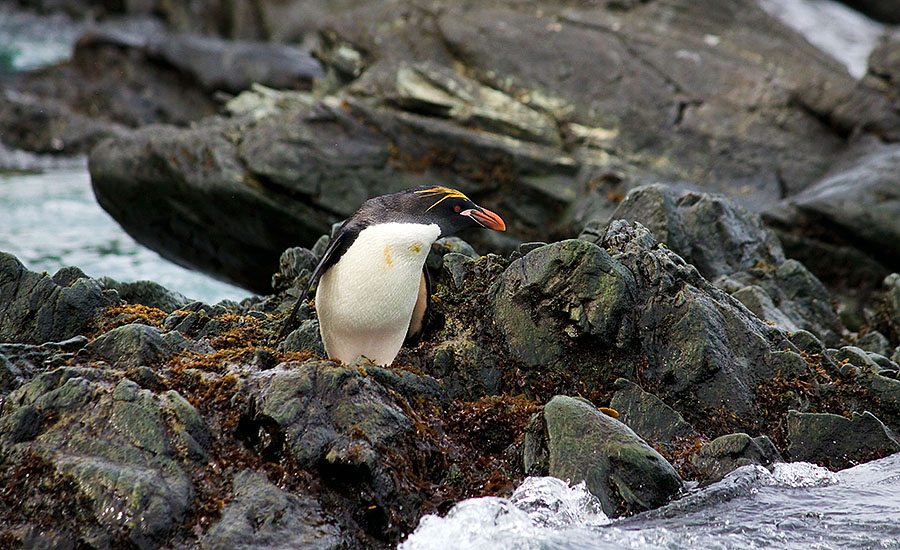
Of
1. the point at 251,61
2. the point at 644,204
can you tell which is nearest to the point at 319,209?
the point at 644,204

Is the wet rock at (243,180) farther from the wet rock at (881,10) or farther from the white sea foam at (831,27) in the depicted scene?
the wet rock at (881,10)

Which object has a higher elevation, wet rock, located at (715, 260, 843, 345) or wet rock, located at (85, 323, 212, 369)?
wet rock, located at (85, 323, 212, 369)

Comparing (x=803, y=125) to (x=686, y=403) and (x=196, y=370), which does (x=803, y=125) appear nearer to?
(x=686, y=403)

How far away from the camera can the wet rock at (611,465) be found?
4.22m

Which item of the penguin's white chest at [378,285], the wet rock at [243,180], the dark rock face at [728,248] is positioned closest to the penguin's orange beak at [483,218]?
the penguin's white chest at [378,285]

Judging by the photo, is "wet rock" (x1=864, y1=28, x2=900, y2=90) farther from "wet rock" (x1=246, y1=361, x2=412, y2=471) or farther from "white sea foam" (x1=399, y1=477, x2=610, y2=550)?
"wet rock" (x1=246, y1=361, x2=412, y2=471)

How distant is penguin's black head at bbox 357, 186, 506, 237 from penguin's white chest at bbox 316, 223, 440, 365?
0.07m

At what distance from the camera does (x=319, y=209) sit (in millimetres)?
10883

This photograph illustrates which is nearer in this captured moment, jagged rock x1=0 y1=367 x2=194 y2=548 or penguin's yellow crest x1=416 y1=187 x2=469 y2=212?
jagged rock x1=0 y1=367 x2=194 y2=548

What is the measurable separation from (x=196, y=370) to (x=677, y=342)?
104 inches

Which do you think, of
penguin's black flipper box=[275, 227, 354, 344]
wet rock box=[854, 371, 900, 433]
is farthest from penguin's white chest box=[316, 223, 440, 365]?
wet rock box=[854, 371, 900, 433]

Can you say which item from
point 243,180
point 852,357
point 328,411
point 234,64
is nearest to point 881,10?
point 234,64

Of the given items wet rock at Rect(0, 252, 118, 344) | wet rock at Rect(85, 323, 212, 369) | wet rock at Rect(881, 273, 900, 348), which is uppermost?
wet rock at Rect(85, 323, 212, 369)

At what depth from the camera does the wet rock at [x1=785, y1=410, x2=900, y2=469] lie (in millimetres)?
4914
